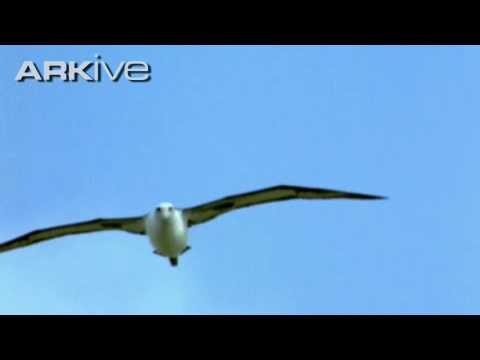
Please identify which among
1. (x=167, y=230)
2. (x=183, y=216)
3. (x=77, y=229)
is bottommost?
(x=167, y=230)

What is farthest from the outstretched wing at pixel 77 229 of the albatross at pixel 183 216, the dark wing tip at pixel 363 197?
the dark wing tip at pixel 363 197

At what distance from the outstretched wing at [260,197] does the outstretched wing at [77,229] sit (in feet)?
3.89

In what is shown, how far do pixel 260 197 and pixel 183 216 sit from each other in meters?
1.53

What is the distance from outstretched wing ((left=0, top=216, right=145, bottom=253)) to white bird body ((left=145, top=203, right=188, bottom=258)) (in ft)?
2.99

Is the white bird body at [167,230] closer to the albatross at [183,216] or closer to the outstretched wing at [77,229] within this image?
the albatross at [183,216]

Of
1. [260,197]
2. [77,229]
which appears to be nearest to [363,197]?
[260,197]

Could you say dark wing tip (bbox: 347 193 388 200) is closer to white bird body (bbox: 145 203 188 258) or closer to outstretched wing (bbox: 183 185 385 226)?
outstretched wing (bbox: 183 185 385 226)

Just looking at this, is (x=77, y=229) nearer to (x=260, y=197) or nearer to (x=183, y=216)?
(x=183, y=216)

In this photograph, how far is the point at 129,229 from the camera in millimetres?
22516

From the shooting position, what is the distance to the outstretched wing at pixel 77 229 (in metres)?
22.4

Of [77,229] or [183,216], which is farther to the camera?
[77,229]

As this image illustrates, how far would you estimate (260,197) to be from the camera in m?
21.5
